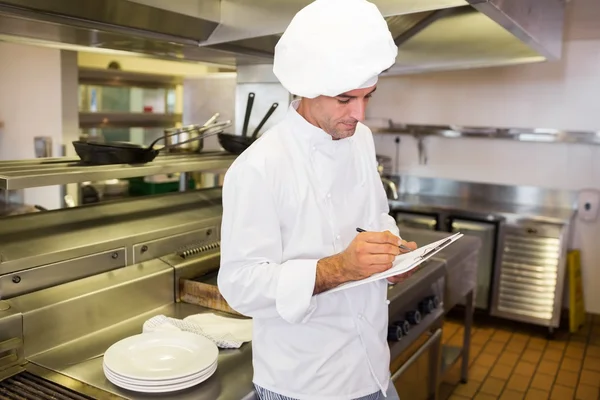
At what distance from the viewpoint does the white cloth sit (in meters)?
1.67

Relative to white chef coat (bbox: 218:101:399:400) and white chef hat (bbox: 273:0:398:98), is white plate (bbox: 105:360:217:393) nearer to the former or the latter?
white chef coat (bbox: 218:101:399:400)

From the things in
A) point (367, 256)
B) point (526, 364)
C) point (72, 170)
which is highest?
point (72, 170)

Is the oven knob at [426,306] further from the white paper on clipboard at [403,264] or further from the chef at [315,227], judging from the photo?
the white paper on clipboard at [403,264]

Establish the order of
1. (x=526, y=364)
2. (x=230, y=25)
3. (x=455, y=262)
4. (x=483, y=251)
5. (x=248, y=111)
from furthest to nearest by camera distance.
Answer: (x=483, y=251), (x=526, y=364), (x=455, y=262), (x=248, y=111), (x=230, y=25)

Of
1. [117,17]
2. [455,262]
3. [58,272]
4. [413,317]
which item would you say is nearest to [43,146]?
[117,17]

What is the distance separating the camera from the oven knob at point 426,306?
7.91 feet

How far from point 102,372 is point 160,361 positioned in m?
0.15

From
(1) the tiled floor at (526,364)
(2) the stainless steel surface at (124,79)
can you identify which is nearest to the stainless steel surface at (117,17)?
(1) the tiled floor at (526,364)

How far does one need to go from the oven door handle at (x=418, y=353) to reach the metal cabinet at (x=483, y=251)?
1.79 meters

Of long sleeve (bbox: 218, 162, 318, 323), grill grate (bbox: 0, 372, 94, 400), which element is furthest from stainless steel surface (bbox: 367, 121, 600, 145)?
grill grate (bbox: 0, 372, 94, 400)

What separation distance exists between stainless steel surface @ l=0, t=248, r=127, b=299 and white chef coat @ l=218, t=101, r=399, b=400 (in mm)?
615

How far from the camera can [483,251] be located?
14.0 feet

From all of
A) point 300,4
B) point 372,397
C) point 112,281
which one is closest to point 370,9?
point 300,4

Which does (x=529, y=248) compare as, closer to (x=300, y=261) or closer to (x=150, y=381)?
(x=300, y=261)
